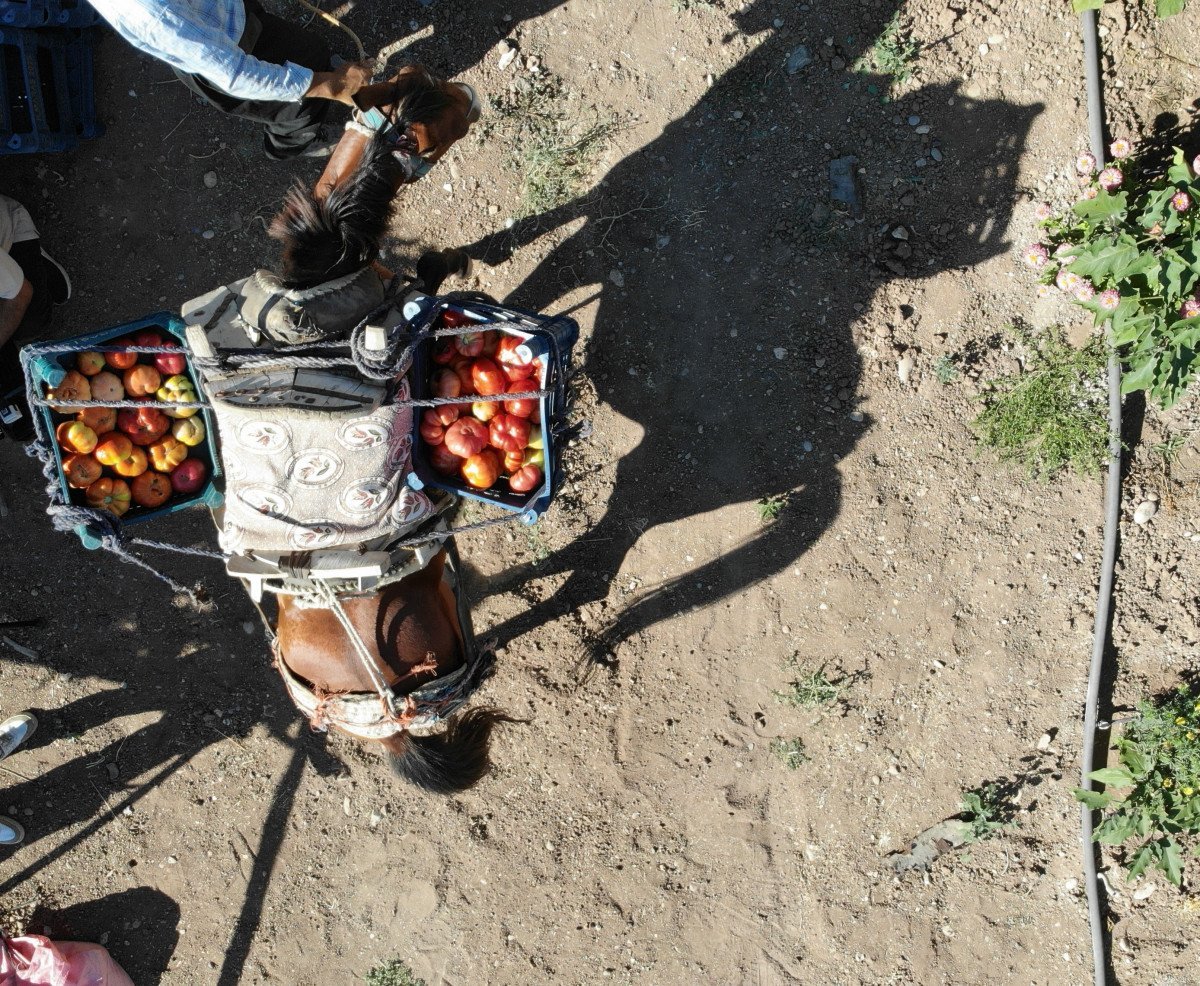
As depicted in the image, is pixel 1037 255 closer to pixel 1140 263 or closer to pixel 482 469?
pixel 1140 263

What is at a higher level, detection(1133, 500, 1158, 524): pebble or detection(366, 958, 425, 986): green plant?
detection(1133, 500, 1158, 524): pebble

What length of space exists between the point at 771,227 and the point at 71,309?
3845 millimetres

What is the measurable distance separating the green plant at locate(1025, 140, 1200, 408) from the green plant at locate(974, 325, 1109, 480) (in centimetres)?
22

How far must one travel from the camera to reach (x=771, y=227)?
4.66 meters

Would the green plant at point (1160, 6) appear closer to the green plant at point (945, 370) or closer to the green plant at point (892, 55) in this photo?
the green plant at point (892, 55)

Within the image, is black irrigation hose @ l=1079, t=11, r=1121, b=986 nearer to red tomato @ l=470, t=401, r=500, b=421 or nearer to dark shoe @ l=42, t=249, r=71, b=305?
red tomato @ l=470, t=401, r=500, b=421

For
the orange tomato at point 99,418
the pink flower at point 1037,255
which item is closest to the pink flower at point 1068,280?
the pink flower at point 1037,255

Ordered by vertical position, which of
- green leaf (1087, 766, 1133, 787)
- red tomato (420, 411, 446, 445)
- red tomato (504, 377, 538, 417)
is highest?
red tomato (504, 377, 538, 417)

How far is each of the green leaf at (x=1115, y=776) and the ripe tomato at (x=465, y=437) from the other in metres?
3.65

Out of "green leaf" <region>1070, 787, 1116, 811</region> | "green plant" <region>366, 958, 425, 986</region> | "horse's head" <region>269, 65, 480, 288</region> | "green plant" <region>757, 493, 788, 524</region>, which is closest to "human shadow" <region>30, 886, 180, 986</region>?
"green plant" <region>366, 958, 425, 986</region>

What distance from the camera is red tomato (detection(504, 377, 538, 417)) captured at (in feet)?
11.7

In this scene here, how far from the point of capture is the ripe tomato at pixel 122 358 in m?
3.61

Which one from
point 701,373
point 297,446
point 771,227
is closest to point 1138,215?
point 771,227

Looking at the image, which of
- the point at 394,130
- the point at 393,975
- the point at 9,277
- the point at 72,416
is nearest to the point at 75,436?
the point at 72,416
